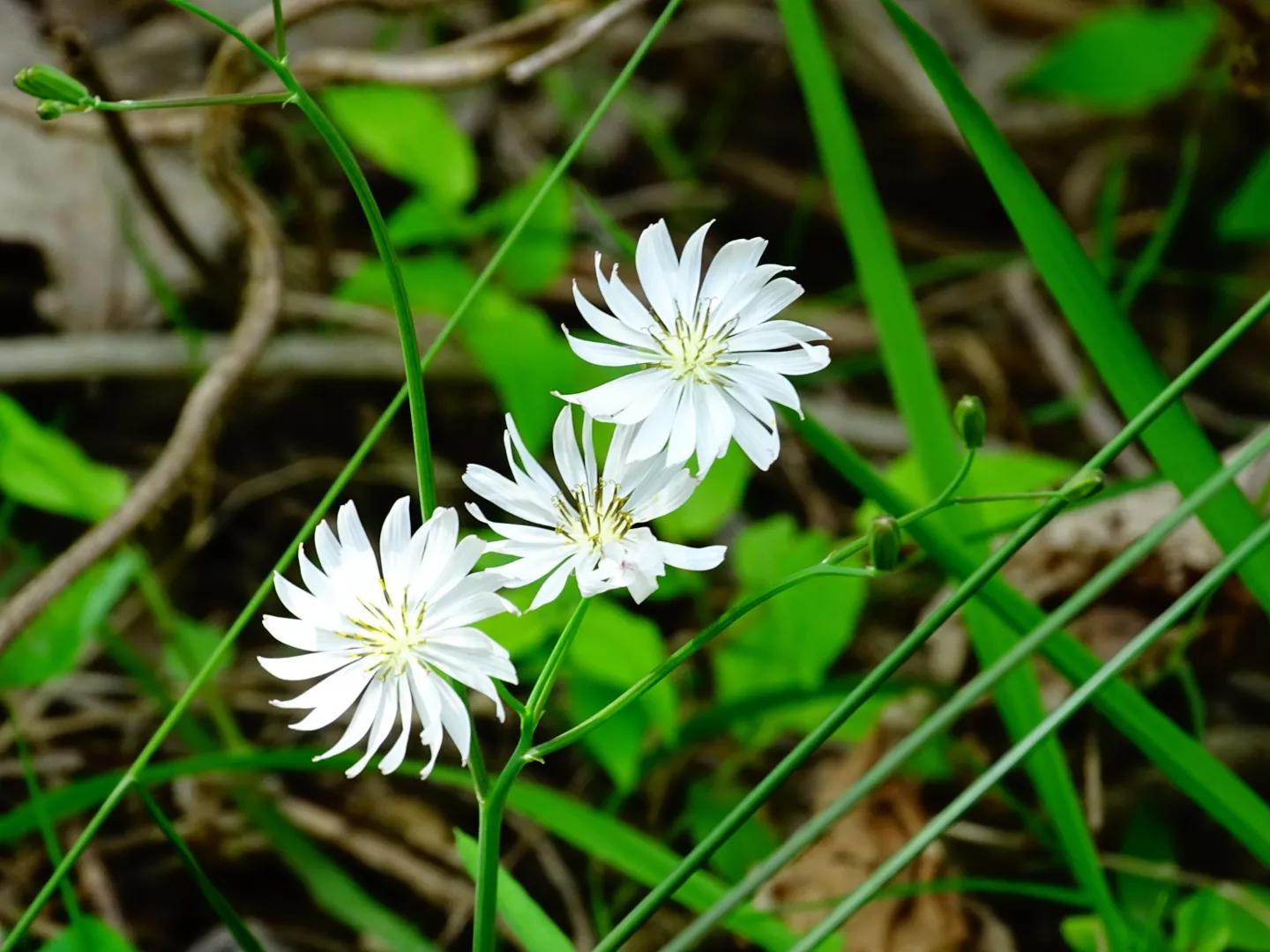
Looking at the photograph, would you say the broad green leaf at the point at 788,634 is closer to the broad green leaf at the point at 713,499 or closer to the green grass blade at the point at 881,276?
the broad green leaf at the point at 713,499

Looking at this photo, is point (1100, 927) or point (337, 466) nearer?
point (1100, 927)

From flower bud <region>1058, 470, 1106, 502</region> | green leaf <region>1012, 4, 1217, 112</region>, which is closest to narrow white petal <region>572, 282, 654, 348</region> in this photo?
flower bud <region>1058, 470, 1106, 502</region>

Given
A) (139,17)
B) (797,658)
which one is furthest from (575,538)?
(139,17)

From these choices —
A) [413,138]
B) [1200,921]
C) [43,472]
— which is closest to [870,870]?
[1200,921]

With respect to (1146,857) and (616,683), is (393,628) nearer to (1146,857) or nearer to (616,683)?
(616,683)

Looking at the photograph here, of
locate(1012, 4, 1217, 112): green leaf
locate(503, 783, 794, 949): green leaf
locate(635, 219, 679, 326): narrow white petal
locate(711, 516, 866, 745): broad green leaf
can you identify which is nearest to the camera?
locate(635, 219, 679, 326): narrow white petal

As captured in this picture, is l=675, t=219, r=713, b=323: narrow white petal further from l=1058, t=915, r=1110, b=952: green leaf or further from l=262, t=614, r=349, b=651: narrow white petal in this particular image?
l=1058, t=915, r=1110, b=952: green leaf

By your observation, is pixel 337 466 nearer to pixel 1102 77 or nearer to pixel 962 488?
pixel 962 488
